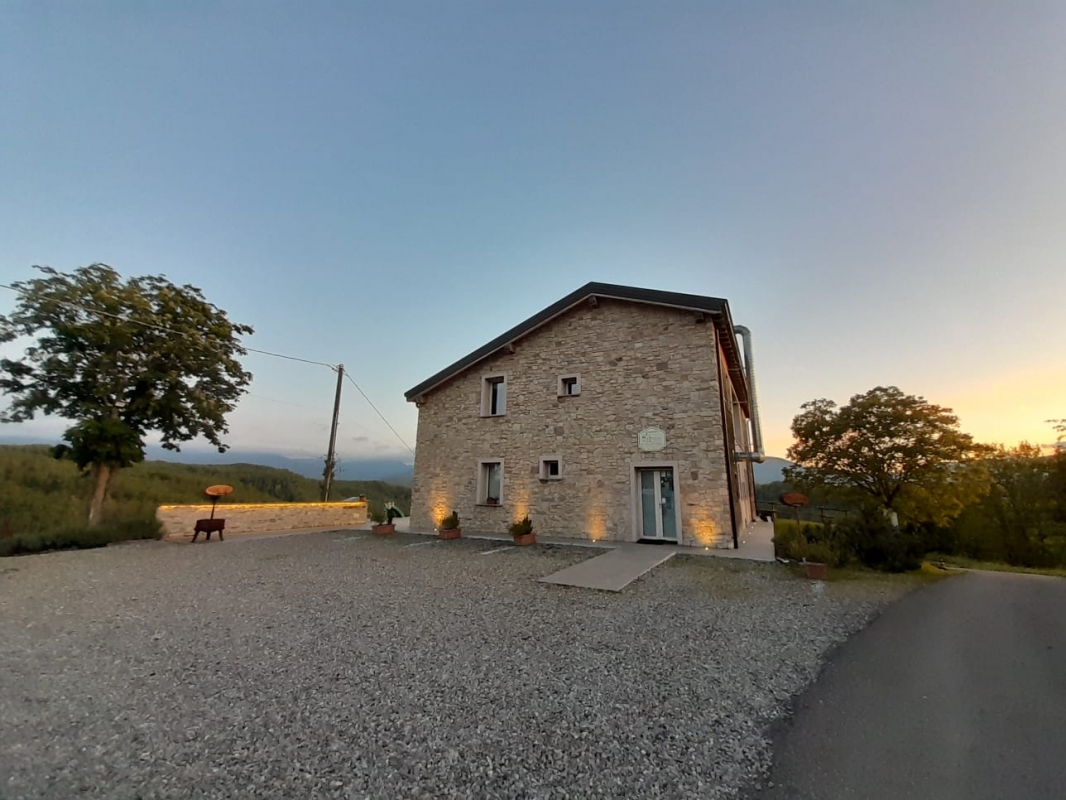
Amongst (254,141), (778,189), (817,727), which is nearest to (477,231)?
(254,141)

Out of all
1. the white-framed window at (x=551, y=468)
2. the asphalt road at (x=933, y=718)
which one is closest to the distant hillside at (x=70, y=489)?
the white-framed window at (x=551, y=468)

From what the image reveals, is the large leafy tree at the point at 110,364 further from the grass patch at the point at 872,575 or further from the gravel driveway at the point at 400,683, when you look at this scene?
the grass patch at the point at 872,575

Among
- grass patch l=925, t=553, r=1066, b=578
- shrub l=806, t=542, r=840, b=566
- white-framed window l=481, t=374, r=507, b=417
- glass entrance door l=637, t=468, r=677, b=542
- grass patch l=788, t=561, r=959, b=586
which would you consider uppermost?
white-framed window l=481, t=374, r=507, b=417

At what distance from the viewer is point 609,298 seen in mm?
11914

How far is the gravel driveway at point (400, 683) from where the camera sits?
219cm

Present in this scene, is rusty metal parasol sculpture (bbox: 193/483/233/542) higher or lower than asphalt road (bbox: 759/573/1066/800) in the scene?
higher

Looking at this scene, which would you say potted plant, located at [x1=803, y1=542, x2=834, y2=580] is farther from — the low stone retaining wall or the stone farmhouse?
the low stone retaining wall

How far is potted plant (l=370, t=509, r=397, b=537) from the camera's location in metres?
12.5

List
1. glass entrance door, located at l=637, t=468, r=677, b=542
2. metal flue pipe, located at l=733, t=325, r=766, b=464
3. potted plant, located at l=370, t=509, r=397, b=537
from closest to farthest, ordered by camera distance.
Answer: glass entrance door, located at l=637, t=468, r=677, b=542, potted plant, located at l=370, t=509, r=397, b=537, metal flue pipe, located at l=733, t=325, r=766, b=464

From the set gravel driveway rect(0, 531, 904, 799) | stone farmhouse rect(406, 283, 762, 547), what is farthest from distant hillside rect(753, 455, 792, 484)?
gravel driveway rect(0, 531, 904, 799)

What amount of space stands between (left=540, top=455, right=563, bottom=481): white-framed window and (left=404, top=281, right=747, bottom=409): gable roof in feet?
13.0

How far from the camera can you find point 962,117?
8.86m

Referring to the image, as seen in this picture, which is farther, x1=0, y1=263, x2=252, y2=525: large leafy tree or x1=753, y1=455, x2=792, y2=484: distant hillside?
x1=753, y1=455, x2=792, y2=484: distant hillside

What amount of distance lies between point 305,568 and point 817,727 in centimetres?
803
